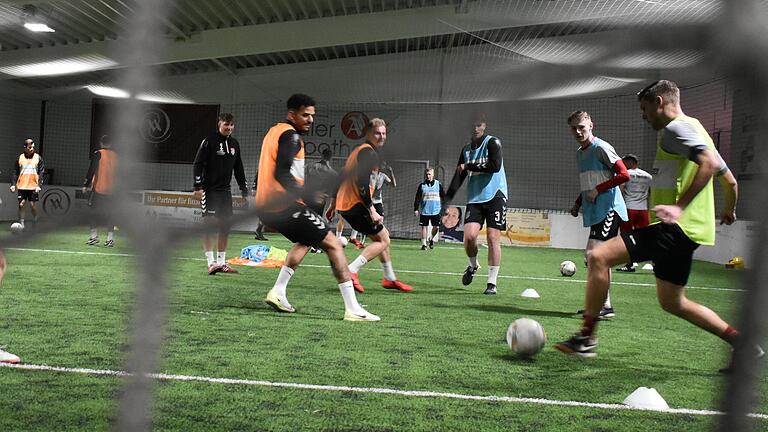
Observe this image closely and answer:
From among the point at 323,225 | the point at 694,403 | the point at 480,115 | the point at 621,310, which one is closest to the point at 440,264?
the point at 621,310

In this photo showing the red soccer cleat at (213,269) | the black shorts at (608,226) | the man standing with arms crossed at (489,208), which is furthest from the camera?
the red soccer cleat at (213,269)

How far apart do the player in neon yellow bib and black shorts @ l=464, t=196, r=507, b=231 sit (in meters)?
2.93

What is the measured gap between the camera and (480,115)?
1.15 m

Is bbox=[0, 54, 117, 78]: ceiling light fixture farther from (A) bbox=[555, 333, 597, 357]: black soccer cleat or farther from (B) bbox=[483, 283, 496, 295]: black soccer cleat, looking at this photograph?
(B) bbox=[483, 283, 496, 295]: black soccer cleat

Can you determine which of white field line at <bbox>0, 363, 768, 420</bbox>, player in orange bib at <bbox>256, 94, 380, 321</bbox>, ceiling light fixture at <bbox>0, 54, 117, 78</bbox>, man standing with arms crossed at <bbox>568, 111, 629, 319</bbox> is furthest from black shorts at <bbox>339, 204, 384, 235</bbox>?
ceiling light fixture at <bbox>0, 54, 117, 78</bbox>

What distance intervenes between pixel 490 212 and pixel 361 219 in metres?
1.37

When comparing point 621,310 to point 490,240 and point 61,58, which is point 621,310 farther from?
point 61,58

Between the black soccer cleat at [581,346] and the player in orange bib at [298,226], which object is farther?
the black soccer cleat at [581,346]

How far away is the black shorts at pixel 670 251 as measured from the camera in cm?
367

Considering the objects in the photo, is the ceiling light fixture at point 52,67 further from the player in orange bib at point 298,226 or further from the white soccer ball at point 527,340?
the white soccer ball at point 527,340

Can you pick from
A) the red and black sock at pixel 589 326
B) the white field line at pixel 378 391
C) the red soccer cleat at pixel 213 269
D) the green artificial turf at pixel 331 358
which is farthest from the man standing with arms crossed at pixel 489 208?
the white field line at pixel 378 391

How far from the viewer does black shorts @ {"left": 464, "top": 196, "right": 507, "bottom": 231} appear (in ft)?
24.1

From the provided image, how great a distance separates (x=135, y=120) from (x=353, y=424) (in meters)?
1.81

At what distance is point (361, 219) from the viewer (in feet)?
23.5
